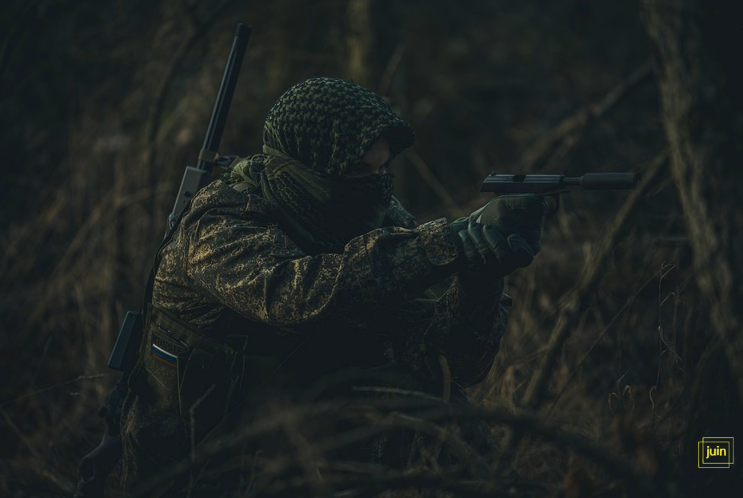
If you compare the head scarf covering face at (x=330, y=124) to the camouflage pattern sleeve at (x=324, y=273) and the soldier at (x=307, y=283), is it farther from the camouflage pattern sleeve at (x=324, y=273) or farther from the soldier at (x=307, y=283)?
the camouflage pattern sleeve at (x=324, y=273)

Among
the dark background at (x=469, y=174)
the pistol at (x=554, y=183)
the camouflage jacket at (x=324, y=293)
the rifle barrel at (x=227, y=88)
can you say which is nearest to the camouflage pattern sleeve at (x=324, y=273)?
the camouflage jacket at (x=324, y=293)

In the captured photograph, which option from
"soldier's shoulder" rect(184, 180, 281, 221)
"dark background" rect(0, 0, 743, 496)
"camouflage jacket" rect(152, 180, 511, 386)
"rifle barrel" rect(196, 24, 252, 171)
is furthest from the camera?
"rifle barrel" rect(196, 24, 252, 171)

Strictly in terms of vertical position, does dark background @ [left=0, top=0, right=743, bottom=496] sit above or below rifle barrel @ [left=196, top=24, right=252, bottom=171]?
below

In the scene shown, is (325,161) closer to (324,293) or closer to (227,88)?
(324,293)

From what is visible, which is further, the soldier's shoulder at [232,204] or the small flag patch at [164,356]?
the small flag patch at [164,356]

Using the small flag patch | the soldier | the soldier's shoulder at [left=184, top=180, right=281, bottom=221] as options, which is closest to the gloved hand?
the soldier

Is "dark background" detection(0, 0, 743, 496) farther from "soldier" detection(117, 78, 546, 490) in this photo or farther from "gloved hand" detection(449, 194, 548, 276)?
"gloved hand" detection(449, 194, 548, 276)

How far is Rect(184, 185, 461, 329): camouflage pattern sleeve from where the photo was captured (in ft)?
7.22

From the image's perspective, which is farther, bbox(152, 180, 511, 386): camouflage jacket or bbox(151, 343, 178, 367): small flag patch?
bbox(151, 343, 178, 367): small flag patch

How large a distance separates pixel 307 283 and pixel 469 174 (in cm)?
569

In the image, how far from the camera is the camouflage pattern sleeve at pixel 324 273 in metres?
2.20

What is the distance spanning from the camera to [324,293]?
2213mm

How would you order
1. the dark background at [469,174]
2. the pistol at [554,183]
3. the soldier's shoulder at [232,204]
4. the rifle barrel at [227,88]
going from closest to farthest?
1. the pistol at [554,183]
2. the soldier's shoulder at [232,204]
3. the dark background at [469,174]
4. the rifle barrel at [227,88]

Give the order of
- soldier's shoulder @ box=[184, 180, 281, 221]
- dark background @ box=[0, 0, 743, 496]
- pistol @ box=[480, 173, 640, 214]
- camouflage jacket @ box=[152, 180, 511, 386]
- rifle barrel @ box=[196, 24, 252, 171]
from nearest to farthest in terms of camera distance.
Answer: pistol @ box=[480, 173, 640, 214], camouflage jacket @ box=[152, 180, 511, 386], soldier's shoulder @ box=[184, 180, 281, 221], dark background @ box=[0, 0, 743, 496], rifle barrel @ box=[196, 24, 252, 171]
